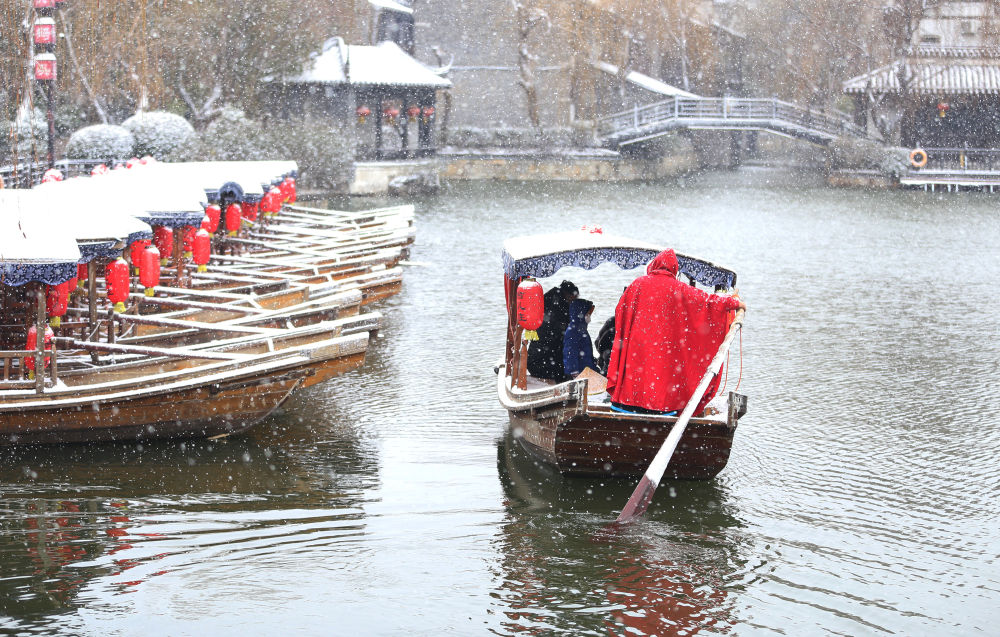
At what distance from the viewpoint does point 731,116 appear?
4391cm

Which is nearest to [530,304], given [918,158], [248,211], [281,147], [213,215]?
[213,215]

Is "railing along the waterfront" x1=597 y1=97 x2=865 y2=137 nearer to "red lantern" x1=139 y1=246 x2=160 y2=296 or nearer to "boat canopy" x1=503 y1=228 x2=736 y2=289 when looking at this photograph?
"red lantern" x1=139 y1=246 x2=160 y2=296

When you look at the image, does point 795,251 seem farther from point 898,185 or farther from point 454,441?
point 898,185

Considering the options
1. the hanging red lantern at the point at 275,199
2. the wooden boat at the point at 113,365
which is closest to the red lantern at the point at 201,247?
the wooden boat at the point at 113,365

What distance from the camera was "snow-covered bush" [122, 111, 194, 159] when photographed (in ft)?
97.5

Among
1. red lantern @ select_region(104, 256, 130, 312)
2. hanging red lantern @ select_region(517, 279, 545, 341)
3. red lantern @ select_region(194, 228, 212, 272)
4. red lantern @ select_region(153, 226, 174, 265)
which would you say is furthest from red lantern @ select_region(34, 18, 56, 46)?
hanging red lantern @ select_region(517, 279, 545, 341)

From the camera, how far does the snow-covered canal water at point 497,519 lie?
7.28 m

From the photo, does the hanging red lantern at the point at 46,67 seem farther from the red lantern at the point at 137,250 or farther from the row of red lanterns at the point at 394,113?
the row of red lanterns at the point at 394,113

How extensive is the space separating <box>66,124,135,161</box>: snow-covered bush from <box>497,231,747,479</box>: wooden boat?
812 inches

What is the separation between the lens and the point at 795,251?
24375 millimetres

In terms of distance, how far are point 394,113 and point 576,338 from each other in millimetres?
31689

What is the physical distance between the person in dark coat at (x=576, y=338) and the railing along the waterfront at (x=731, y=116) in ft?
113

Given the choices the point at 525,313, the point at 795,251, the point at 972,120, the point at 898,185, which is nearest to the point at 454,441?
the point at 525,313

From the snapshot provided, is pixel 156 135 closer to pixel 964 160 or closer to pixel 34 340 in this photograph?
pixel 34 340
